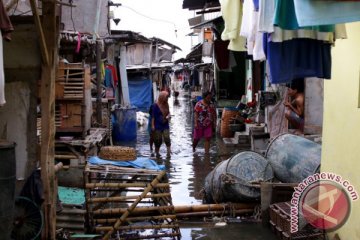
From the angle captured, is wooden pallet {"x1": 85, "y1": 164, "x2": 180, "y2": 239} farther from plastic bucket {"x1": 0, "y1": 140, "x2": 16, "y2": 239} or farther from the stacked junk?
plastic bucket {"x1": 0, "y1": 140, "x2": 16, "y2": 239}

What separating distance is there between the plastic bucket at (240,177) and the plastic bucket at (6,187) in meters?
3.82

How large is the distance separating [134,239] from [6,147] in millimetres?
2418

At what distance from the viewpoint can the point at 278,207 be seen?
7.36 metres

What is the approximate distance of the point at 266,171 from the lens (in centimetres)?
841

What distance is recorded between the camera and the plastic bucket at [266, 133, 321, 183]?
7.91 m

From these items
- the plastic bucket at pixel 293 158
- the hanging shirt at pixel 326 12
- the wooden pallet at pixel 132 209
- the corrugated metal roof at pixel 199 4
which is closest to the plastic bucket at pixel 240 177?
the plastic bucket at pixel 293 158

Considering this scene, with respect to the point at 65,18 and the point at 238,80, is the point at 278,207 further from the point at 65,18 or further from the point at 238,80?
the point at 238,80

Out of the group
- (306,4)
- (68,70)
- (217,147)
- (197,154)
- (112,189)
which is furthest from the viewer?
(217,147)

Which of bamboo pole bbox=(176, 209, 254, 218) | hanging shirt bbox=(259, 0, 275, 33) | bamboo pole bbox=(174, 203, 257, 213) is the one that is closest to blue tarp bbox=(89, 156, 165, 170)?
bamboo pole bbox=(174, 203, 257, 213)

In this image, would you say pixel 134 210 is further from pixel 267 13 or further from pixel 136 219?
pixel 267 13

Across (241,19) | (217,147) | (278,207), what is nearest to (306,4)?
(241,19)

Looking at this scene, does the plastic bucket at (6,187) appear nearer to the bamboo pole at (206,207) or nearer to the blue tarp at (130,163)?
the blue tarp at (130,163)

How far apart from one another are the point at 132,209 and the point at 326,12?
423 cm

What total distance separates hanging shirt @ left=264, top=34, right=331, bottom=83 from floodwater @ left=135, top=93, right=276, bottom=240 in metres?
3.41
